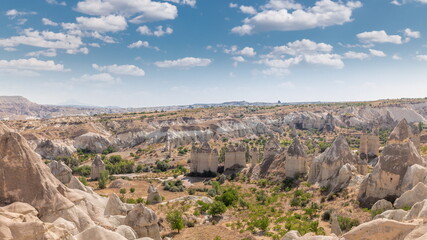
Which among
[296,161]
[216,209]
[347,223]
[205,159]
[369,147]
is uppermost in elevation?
[369,147]

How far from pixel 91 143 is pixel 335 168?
73239 millimetres

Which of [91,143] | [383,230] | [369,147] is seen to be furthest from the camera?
[91,143]

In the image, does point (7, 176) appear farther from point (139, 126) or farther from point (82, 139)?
point (139, 126)

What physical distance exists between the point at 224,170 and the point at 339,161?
25.2 m

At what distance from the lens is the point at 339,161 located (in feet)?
132

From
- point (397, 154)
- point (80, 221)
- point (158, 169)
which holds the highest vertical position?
point (397, 154)

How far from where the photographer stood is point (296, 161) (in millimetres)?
48000

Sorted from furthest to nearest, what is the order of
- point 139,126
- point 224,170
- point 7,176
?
1. point 139,126
2. point 224,170
3. point 7,176

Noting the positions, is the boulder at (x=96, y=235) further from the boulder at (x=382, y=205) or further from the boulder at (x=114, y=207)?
the boulder at (x=382, y=205)

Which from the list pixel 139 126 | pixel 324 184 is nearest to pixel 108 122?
pixel 139 126

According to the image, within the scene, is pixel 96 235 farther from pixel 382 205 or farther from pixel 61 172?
pixel 61 172

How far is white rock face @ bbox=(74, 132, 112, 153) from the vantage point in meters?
94.1

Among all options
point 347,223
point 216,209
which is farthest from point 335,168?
point 216,209

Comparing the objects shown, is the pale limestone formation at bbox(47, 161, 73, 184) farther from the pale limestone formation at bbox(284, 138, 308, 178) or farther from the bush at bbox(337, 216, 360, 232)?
the pale limestone formation at bbox(284, 138, 308, 178)
